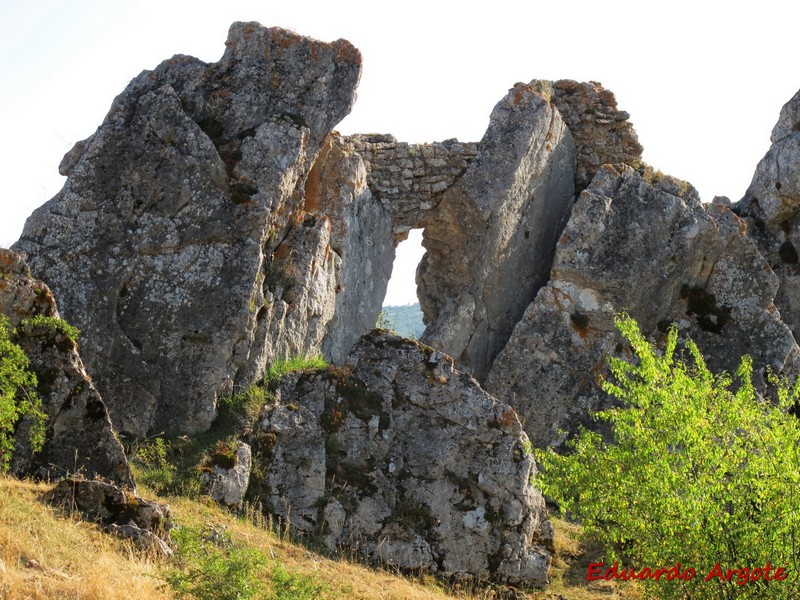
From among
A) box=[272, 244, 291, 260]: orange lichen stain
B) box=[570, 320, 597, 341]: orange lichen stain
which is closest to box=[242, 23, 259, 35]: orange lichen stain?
box=[272, 244, 291, 260]: orange lichen stain

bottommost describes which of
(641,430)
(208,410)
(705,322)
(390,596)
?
(390,596)

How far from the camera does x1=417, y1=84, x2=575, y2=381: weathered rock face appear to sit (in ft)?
69.4

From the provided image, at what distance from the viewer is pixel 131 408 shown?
15578mm

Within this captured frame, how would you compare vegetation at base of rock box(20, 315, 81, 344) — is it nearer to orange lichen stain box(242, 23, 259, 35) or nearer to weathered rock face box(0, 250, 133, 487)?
weathered rock face box(0, 250, 133, 487)

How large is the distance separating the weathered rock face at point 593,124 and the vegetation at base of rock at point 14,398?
48.0 feet

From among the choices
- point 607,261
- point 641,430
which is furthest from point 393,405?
point 607,261

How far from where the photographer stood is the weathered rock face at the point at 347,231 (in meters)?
19.7

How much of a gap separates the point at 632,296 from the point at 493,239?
310 centimetres

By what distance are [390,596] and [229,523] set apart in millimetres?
2398

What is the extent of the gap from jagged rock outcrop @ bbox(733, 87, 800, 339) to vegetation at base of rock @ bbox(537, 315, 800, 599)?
12102mm

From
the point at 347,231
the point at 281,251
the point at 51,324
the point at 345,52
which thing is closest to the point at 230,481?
the point at 51,324

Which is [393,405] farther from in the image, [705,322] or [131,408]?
[705,322]

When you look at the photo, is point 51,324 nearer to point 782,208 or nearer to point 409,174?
point 409,174

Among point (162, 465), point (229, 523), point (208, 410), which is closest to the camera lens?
point (229, 523)
